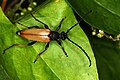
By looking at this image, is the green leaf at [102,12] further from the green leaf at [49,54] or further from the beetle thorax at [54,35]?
the beetle thorax at [54,35]

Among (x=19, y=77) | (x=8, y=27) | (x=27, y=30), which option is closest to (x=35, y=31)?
(x=27, y=30)

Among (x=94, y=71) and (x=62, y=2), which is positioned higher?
(x=62, y=2)

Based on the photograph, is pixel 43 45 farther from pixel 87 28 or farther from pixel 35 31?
pixel 87 28

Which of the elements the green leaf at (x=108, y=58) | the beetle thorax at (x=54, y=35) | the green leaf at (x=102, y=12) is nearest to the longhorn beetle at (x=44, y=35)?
the beetle thorax at (x=54, y=35)

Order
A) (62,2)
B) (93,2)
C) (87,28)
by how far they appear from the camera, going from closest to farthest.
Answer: (93,2) → (62,2) → (87,28)

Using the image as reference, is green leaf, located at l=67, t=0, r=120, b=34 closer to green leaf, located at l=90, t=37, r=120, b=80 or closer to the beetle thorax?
the beetle thorax

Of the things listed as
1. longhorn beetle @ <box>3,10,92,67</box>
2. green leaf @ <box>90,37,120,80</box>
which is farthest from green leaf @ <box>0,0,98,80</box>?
green leaf @ <box>90,37,120,80</box>
